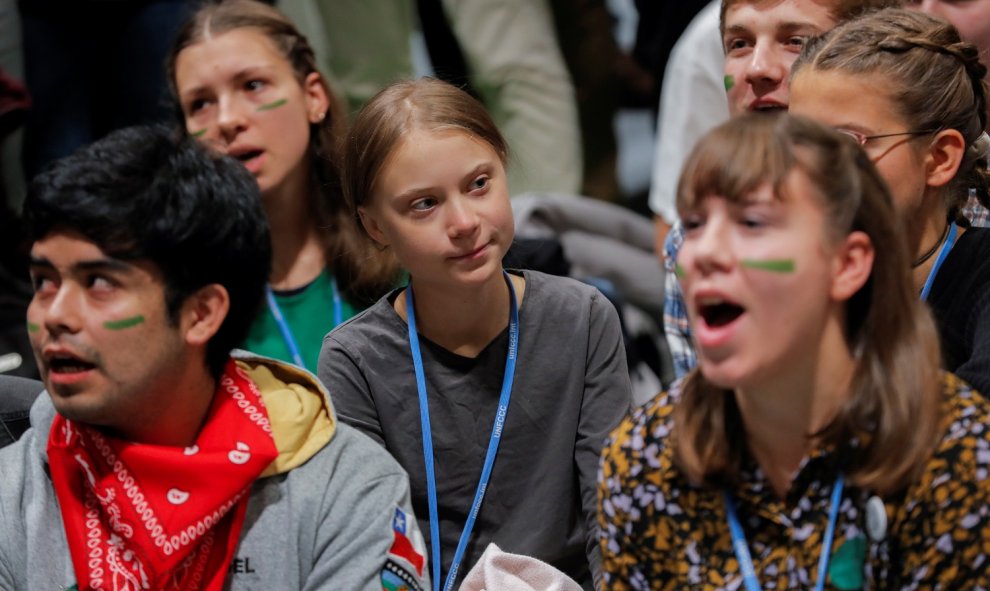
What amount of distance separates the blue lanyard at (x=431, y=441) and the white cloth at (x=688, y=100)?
4.25 feet

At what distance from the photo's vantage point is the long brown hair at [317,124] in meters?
3.02

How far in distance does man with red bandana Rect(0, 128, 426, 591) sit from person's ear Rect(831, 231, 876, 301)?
2.48ft

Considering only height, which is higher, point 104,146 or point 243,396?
point 104,146

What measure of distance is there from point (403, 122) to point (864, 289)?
3.02 feet

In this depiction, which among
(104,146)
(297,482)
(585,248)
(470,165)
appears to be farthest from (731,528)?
(585,248)

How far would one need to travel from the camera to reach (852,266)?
1.74 m

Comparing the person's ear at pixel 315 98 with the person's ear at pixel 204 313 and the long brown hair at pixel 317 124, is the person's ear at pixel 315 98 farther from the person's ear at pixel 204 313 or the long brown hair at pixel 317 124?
the person's ear at pixel 204 313

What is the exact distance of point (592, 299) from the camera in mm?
2502

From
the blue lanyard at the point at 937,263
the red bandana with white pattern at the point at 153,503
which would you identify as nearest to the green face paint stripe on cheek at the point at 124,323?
the red bandana with white pattern at the point at 153,503

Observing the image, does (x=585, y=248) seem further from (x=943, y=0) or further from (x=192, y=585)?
(x=192, y=585)

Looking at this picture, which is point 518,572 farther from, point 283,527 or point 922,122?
point 922,122

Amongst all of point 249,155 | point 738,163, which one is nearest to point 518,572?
point 738,163

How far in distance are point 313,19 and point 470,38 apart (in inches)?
17.0

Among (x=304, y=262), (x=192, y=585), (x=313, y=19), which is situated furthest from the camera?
(x=313, y=19)
